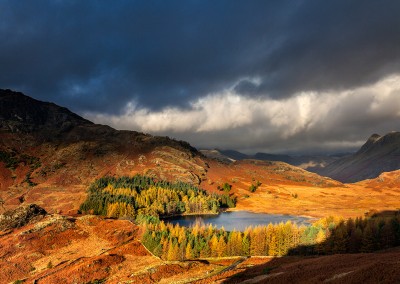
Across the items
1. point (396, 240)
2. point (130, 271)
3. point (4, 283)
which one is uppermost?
point (396, 240)

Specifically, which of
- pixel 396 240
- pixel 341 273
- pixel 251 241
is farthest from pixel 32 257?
pixel 396 240

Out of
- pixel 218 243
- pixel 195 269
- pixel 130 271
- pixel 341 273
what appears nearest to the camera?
pixel 341 273

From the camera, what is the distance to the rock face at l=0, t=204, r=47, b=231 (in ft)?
517

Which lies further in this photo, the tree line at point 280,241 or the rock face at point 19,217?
the rock face at point 19,217

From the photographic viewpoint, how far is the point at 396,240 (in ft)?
402

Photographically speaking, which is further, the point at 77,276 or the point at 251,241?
the point at 251,241

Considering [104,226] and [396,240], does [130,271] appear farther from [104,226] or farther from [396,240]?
[396,240]

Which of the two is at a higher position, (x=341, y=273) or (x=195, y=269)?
(x=341, y=273)

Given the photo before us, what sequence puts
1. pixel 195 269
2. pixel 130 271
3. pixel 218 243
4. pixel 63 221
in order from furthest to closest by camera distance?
pixel 63 221 → pixel 218 243 → pixel 130 271 → pixel 195 269

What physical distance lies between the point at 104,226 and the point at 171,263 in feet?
246

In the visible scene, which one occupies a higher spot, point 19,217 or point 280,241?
point 19,217

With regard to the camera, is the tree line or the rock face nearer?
the tree line

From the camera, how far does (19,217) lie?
160250 millimetres

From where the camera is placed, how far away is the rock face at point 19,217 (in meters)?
158
